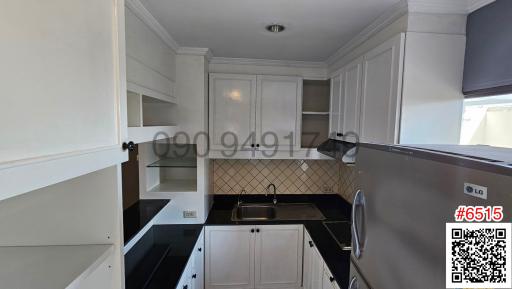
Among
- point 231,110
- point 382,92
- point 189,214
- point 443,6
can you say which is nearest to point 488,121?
point 382,92

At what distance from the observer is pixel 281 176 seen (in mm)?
2791

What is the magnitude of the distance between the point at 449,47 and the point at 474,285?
1.13 m

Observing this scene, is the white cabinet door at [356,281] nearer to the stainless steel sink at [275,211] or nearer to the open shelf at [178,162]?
the stainless steel sink at [275,211]

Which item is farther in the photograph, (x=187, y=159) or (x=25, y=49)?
(x=187, y=159)

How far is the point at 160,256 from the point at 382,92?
1.80 m

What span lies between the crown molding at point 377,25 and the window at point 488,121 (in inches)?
23.0

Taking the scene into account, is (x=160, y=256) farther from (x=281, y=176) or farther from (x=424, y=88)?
(x=424, y=88)

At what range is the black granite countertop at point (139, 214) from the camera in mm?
1571

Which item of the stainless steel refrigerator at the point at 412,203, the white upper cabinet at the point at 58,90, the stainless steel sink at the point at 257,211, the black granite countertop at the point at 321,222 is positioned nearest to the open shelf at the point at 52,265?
the white upper cabinet at the point at 58,90

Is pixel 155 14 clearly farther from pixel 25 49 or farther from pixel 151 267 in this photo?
pixel 151 267

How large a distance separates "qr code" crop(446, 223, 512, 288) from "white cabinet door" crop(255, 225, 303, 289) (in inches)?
66.9

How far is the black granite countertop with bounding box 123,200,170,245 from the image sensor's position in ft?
5.16

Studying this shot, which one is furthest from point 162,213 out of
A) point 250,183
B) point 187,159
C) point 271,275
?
point 271,275

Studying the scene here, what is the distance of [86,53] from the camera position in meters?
0.58
